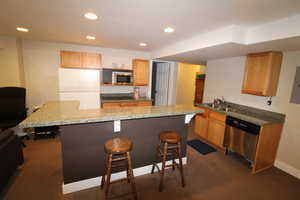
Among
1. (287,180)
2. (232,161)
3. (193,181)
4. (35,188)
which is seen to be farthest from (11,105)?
(287,180)

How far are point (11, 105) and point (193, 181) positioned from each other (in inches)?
157

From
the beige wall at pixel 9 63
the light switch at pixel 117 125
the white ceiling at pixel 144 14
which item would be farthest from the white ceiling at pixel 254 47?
the beige wall at pixel 9 63

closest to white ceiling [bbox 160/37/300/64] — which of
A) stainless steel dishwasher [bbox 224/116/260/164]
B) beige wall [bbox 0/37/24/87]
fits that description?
stainless steel dishwasher [bbox 224/116/260/164]

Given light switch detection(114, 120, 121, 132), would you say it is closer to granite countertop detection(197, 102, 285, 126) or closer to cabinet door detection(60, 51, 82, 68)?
granite countertop detection(197, 102, 285, 126)

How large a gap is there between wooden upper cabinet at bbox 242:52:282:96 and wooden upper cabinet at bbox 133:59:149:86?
2723 millimetres

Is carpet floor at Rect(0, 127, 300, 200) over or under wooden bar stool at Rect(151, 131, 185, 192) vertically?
under

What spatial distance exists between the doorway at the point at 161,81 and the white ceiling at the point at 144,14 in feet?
8.19

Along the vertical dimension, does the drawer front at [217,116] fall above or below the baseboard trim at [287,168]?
above

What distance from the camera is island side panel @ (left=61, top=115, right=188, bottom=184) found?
1802mm

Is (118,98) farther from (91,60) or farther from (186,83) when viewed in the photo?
(186,83)

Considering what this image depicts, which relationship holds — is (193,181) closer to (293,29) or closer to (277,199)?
(277,199)

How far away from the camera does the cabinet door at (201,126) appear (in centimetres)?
353

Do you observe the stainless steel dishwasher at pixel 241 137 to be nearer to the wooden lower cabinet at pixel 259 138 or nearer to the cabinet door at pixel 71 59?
the wooden lower cabinet at pixel 259 138

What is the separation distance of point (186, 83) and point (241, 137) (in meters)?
3.97
